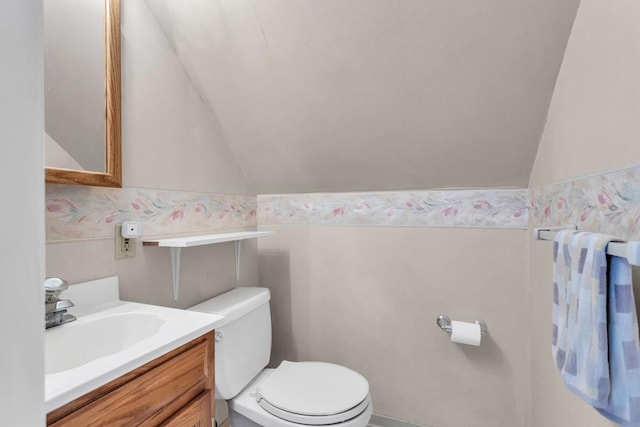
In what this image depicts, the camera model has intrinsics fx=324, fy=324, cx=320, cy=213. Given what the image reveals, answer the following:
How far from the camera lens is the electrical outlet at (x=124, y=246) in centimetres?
121

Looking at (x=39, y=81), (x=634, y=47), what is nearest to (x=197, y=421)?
(x=39, y=81)

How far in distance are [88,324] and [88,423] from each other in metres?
0.41

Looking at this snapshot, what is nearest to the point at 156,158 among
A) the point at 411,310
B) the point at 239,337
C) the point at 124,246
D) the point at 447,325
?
the point at 124,246

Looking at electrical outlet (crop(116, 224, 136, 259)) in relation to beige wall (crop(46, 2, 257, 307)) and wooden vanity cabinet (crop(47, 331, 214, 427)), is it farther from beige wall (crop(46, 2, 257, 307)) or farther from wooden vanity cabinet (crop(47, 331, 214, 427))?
wooden vanity cabinet (crop(47, 331, 214, 427))

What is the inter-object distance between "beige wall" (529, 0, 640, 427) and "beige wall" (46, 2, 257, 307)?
1.50m

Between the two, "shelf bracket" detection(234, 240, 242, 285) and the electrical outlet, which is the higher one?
the electrical outlet

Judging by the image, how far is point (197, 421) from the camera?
3.15 ft

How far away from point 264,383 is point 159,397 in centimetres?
71

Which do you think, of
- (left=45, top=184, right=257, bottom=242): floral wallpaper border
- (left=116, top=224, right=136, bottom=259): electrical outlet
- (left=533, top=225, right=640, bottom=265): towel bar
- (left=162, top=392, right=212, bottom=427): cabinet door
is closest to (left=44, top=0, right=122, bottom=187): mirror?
(left=45, top=184, right=257, bottom=242): floral wallpaper border

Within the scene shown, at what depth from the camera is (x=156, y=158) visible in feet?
4.47

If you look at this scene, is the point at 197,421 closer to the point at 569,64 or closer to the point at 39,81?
the point at 39,81

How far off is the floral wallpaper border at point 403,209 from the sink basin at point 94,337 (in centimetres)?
110

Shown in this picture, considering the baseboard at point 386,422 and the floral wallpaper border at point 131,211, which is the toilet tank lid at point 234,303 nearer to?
the floral wallpaper border at point 131,211

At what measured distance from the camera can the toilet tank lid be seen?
1399mm
